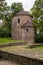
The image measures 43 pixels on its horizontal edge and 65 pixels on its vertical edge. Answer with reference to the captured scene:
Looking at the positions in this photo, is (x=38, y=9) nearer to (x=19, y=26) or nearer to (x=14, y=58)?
(x=19, y=26)

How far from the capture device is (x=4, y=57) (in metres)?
13.8

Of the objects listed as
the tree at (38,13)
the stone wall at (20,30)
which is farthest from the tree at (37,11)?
the stone wall at (20,30)

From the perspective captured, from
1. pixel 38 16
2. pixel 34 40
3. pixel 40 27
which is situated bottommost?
pixel 34 40

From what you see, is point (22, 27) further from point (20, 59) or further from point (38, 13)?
point (20, 59)

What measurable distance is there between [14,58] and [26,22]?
27086mm

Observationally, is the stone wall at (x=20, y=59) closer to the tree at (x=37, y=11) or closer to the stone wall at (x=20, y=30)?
the stone wall at (x=20, y=30)

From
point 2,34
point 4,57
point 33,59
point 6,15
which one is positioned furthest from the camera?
point 6,15

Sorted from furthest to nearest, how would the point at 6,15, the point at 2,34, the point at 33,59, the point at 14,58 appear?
the point at 6,15
the point at 2,34
the point at 14,58
the point at 33,59

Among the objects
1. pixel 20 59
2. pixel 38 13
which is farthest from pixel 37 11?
pixel 20 59

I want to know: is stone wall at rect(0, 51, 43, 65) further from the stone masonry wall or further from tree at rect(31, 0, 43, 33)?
tree at rect(31, 0, 43, 33)

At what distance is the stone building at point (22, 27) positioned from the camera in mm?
37375

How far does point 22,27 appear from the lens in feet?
125

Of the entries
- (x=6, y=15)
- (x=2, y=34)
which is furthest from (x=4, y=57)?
(x=6, y=15)

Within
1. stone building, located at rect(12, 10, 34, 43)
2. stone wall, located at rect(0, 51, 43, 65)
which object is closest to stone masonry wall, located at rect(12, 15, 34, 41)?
stone building, located at rect(12, 10, 34, 43)
